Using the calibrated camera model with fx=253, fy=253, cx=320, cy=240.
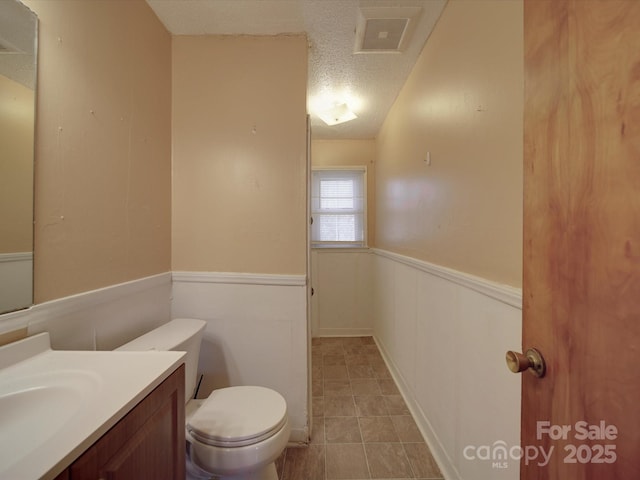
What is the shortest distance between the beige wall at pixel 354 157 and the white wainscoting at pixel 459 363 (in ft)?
3.98

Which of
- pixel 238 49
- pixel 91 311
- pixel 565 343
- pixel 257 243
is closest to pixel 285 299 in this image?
pixel 257 243

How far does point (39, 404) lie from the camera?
2.11 feet

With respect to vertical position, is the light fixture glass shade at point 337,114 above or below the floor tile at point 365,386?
above

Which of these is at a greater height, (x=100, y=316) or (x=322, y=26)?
(x=322, y=26)

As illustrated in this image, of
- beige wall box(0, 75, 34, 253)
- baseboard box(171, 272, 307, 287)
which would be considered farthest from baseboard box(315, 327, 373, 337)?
beige wall box(0, 75, 34, 253)

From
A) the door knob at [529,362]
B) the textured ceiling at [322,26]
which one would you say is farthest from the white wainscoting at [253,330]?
the textured ceiling at [322,26]

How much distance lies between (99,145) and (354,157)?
2.60 m

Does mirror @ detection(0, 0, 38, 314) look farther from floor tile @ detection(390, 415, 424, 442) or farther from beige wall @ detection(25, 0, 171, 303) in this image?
floor tile @ detection(390, 415, 424, 442)

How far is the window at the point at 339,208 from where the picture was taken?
3.20 m

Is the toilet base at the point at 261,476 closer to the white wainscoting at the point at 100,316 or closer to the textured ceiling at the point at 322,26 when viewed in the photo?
the white wainscoting at the point at 100,316

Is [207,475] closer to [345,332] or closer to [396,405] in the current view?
[396,405]

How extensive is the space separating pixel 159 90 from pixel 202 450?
5.90ft

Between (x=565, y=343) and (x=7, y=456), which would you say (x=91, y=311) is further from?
(x=565, y=343)

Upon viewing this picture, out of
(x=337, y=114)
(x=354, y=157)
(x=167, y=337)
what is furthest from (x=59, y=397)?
(x=354, y=157)
